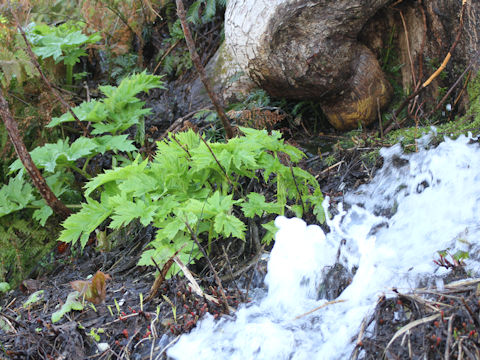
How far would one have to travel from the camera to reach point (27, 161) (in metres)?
3.98

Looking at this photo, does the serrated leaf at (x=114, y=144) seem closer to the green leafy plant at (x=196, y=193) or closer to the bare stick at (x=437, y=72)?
the green leafy plant at (x=196, y=193)

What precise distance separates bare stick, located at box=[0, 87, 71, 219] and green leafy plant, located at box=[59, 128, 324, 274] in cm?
89

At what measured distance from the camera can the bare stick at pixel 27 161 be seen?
390 centimetres

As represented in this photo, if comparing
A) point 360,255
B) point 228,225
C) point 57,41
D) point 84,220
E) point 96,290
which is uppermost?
point 57,41

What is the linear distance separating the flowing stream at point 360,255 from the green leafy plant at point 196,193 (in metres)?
0.27

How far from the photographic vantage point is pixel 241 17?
14.2 ft

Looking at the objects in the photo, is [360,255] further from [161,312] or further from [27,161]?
[27,161]

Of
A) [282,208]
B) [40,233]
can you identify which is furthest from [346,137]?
[40,233]

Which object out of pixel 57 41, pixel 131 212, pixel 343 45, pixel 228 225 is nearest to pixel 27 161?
pixel 131 212

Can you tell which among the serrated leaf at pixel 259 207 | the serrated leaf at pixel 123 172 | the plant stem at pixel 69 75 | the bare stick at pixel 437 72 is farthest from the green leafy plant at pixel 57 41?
the bare stick at pixel 437 72

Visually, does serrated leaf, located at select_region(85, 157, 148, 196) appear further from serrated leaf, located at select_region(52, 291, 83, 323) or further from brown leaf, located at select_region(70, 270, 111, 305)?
serrated leaf, located at select_region(52, 291, 83, 323)

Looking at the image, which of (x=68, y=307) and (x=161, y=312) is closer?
(x=161, y=312)

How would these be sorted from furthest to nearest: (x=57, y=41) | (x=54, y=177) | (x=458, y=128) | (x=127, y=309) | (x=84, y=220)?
(x=57, y=41)
(x=54, y=177)
(x=458, y=128)
(x=84, y=220)
(x=127, y=309)

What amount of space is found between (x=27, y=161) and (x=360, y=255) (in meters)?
2.94
